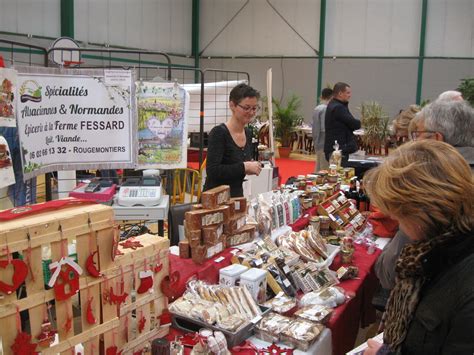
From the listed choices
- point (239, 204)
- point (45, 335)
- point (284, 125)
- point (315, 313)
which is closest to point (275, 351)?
point (315, 313)

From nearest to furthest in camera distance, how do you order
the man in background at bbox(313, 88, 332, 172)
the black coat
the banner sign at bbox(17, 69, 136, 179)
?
the black coat, the banner sign at bbox(17, 69, 136, 179), the man in background at bbox(313, 88, 332, 172)

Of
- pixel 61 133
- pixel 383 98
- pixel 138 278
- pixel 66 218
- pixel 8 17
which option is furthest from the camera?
pixel 383 98

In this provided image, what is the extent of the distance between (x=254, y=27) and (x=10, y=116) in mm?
13132

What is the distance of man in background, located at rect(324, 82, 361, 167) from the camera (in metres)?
5.73

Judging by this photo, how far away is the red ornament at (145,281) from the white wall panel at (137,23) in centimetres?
1051

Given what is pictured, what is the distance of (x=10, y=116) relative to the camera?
213 cm

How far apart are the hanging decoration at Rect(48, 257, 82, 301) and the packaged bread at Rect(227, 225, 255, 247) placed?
1.07 meters

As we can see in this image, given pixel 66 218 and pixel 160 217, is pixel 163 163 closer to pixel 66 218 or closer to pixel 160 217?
pixel 160 217

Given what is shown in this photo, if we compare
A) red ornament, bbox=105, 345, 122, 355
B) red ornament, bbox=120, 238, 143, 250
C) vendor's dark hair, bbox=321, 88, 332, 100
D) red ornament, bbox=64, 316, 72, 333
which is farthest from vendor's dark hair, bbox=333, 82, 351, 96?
red ornament, bbox=64, 316, 72, 333

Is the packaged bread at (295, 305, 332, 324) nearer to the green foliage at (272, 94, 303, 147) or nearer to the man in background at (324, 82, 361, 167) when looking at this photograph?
the man in background at (324, 82, 361, 167)

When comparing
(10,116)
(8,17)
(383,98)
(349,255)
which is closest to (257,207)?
(349,255)

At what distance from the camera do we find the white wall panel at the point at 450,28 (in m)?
12.4

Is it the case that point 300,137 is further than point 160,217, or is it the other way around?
point 300,137

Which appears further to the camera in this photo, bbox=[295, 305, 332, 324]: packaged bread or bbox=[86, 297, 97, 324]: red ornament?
bbox=[295, 305, 332, 324]: packaged bread
